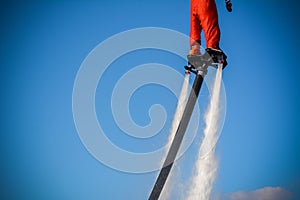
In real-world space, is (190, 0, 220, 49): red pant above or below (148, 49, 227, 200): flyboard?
above

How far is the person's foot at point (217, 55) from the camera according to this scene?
1063cm

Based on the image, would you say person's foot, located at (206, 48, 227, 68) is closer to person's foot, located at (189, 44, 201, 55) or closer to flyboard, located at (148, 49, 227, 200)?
flyboard, located at (148, 49, 227, 200)

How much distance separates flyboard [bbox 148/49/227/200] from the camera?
10.2 m

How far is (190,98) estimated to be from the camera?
412 inches

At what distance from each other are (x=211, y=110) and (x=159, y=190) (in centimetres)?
408

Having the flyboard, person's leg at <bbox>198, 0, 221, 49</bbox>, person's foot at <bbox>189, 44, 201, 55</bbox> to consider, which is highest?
person's leg at <bbox>198, 0, 221, 49</bbox>

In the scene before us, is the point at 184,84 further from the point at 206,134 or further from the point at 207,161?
the point at 207,161

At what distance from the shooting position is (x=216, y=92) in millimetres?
12289

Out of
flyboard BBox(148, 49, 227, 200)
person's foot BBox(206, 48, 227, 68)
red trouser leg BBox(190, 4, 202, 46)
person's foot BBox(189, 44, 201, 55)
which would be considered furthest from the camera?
person's foot BBox(189, 44, 201, 55)

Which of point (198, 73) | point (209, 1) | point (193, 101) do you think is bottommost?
point (193, 101)

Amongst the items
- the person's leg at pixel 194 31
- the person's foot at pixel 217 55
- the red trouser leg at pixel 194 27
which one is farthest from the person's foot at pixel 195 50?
the person's foot at pixel 217 55

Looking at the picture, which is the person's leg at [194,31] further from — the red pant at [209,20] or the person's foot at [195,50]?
the red pant at [209,20]

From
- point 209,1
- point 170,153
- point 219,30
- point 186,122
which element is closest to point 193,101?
point 186,122

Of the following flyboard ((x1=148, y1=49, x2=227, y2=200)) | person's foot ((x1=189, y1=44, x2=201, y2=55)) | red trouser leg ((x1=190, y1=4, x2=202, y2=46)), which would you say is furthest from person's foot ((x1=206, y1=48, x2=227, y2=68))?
red trouser leg ((x1=190, y1=4, x2=202, y2=46))
